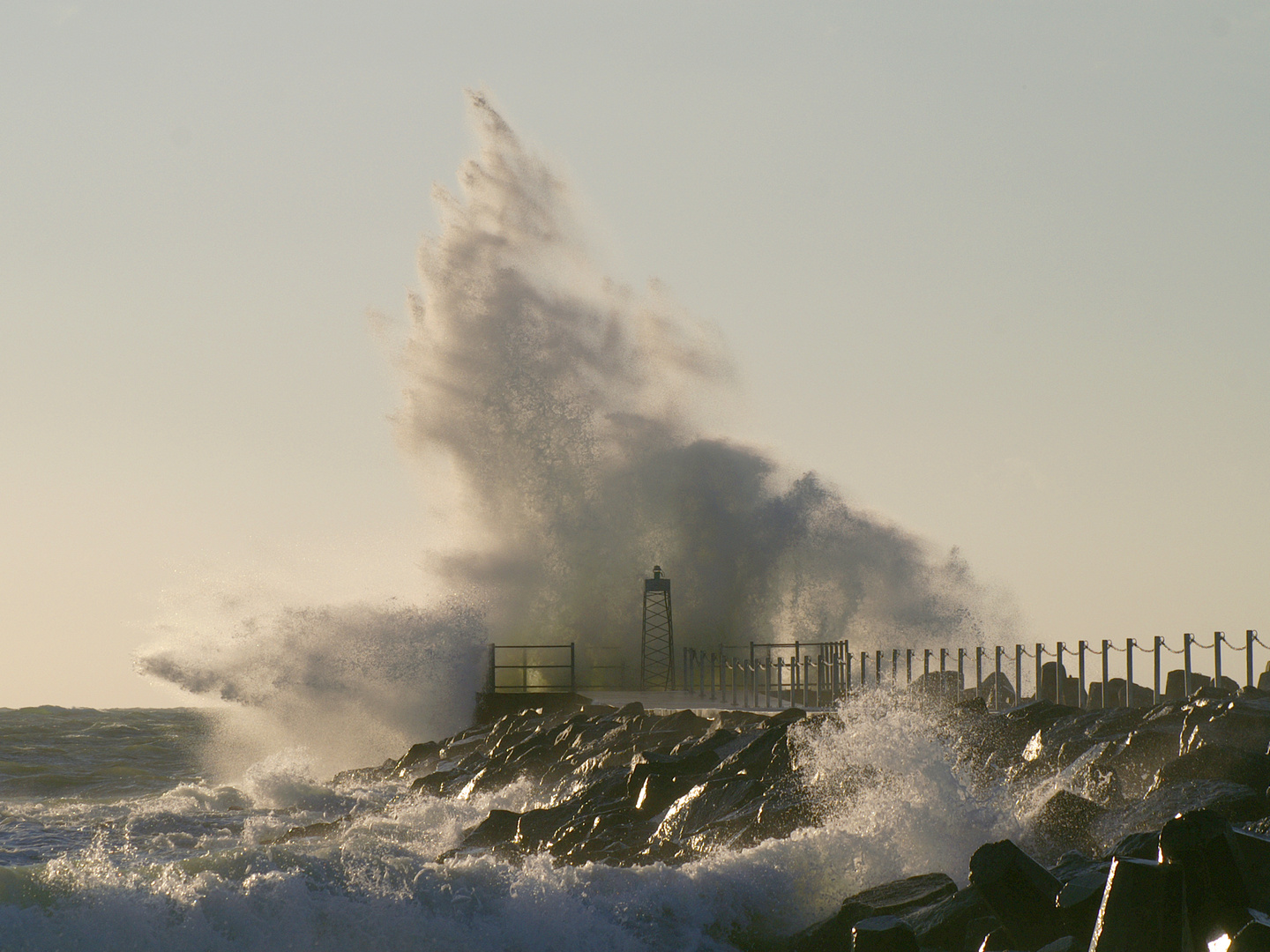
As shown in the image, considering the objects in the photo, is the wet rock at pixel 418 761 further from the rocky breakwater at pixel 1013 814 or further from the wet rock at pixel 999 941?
the wet rock at pixel 999 941

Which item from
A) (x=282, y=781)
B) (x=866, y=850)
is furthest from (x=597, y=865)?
(x=282, y=781)

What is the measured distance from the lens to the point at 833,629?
105ft

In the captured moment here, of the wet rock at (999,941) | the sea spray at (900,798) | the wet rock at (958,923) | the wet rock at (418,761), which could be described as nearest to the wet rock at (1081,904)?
the wet rock at (999,941)

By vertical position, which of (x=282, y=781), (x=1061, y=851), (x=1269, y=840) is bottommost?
(x=282, y=781)

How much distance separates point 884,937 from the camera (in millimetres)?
6449

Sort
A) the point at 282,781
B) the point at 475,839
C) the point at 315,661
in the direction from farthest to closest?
the point at 315,661 → the point at 282,781 → the point at 475,839

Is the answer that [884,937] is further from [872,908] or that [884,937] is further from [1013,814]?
[1013,814]

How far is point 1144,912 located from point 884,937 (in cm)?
169

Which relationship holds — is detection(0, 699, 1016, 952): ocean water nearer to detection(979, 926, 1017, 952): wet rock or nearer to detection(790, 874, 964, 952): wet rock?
detection(790, 874, 964, 952): wet rock

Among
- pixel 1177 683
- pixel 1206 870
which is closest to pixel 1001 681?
pixel 1177 683

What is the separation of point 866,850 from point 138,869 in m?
4.96

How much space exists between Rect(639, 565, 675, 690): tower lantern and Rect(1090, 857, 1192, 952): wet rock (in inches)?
830

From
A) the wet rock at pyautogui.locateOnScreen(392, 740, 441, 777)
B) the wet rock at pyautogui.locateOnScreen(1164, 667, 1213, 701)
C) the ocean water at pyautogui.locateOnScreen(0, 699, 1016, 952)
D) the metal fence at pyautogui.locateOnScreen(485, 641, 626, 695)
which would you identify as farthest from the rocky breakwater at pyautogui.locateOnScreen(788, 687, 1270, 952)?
the metal fence at pyautogui.locateOnScreen(485, 641, 626, 695)

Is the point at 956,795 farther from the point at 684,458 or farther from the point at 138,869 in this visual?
the point at 684,458
